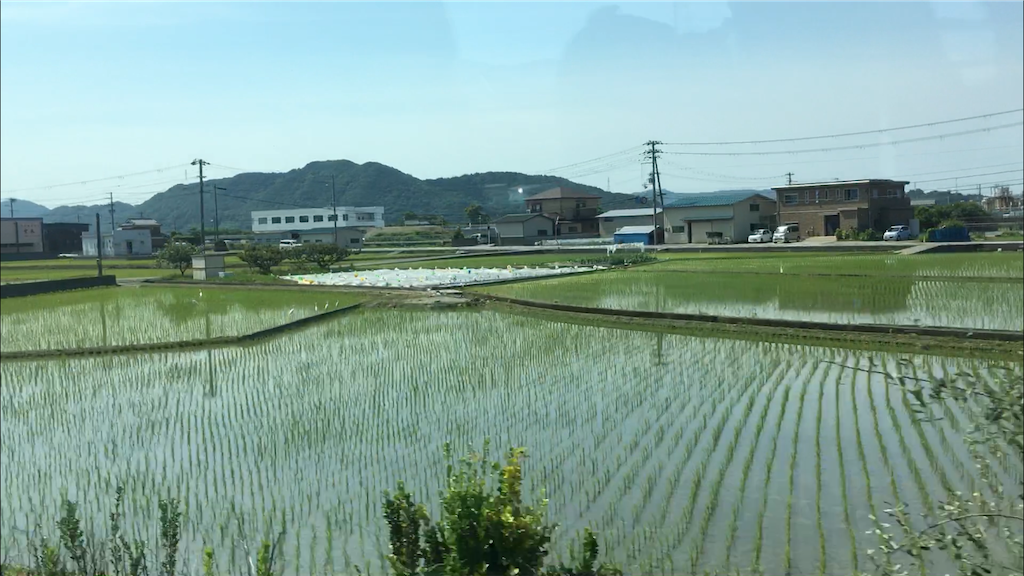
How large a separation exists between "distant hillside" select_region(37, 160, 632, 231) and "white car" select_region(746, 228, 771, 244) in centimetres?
2631

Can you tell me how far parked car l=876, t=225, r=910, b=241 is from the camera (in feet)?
43.9

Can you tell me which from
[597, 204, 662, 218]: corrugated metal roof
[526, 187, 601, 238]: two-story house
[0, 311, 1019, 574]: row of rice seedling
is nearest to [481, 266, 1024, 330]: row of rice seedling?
[0, 311, 1019, 574]: row of rice seedling

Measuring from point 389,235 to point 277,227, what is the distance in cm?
1030

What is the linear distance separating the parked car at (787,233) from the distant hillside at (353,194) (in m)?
29.7

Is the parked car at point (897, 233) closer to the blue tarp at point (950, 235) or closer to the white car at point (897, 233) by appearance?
the white car at point (897, 233)

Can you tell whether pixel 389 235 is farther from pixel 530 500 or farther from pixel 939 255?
pixel 530 500

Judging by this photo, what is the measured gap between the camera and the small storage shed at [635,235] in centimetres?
3384

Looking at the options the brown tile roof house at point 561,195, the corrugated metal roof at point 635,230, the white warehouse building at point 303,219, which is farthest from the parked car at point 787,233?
the white warehouse building at point 303,219

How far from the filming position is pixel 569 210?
145ft

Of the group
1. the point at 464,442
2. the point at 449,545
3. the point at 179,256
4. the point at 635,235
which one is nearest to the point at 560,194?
the point at 635,235

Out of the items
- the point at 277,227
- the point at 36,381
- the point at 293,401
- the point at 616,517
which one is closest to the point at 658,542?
the point at 616,517

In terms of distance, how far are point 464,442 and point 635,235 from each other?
29175mm

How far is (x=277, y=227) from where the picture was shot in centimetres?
5391

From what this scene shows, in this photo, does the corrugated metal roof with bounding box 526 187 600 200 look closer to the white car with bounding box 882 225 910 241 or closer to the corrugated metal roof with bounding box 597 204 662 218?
the corrugated metal roof with bounding box 597 204 662 218
